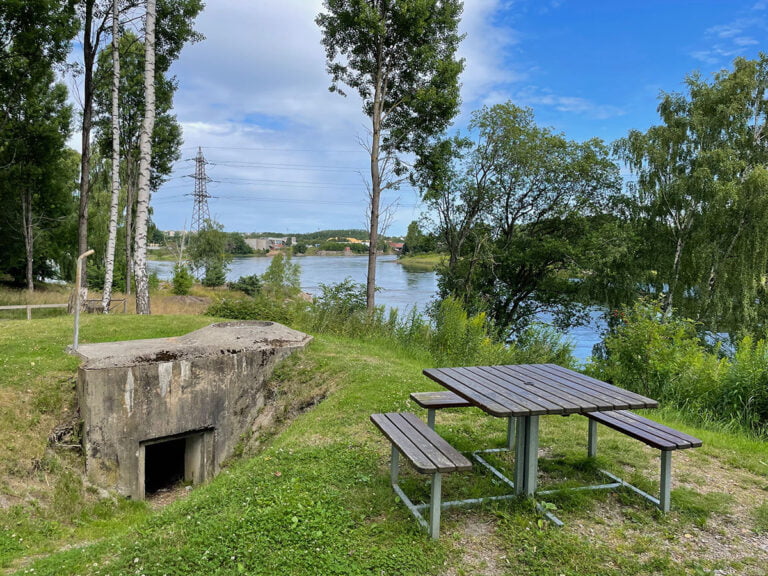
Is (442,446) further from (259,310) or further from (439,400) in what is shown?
(259,310)

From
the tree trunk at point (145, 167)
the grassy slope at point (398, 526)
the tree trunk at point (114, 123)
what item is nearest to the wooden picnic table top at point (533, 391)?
the grassy slope at point (398, 526)

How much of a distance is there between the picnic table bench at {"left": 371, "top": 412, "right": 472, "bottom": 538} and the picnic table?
1.11 feet

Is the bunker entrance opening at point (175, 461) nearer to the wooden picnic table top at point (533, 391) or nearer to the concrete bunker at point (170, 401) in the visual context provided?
the concrete bunker at point (170, 401)

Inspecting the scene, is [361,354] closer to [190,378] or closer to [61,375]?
[190,378]

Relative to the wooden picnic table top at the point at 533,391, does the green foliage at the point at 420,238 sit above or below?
above

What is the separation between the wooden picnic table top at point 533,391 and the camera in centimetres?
285

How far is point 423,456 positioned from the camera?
9.17 feet

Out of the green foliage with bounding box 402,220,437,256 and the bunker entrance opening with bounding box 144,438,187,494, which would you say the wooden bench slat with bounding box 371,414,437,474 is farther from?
the green foliage with bounding box 402,220,437,256

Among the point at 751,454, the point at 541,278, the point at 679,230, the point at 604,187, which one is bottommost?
the point at 751,454

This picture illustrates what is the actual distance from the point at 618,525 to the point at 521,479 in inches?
24.7

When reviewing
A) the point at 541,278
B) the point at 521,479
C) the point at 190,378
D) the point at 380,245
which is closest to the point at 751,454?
the point at 521,479

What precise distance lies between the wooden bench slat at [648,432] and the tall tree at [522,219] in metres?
10.4

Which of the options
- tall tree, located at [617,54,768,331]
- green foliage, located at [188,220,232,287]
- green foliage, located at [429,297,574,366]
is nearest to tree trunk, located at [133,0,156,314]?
green foliage, located at [429,297,574,366]

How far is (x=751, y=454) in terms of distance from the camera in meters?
4.43
